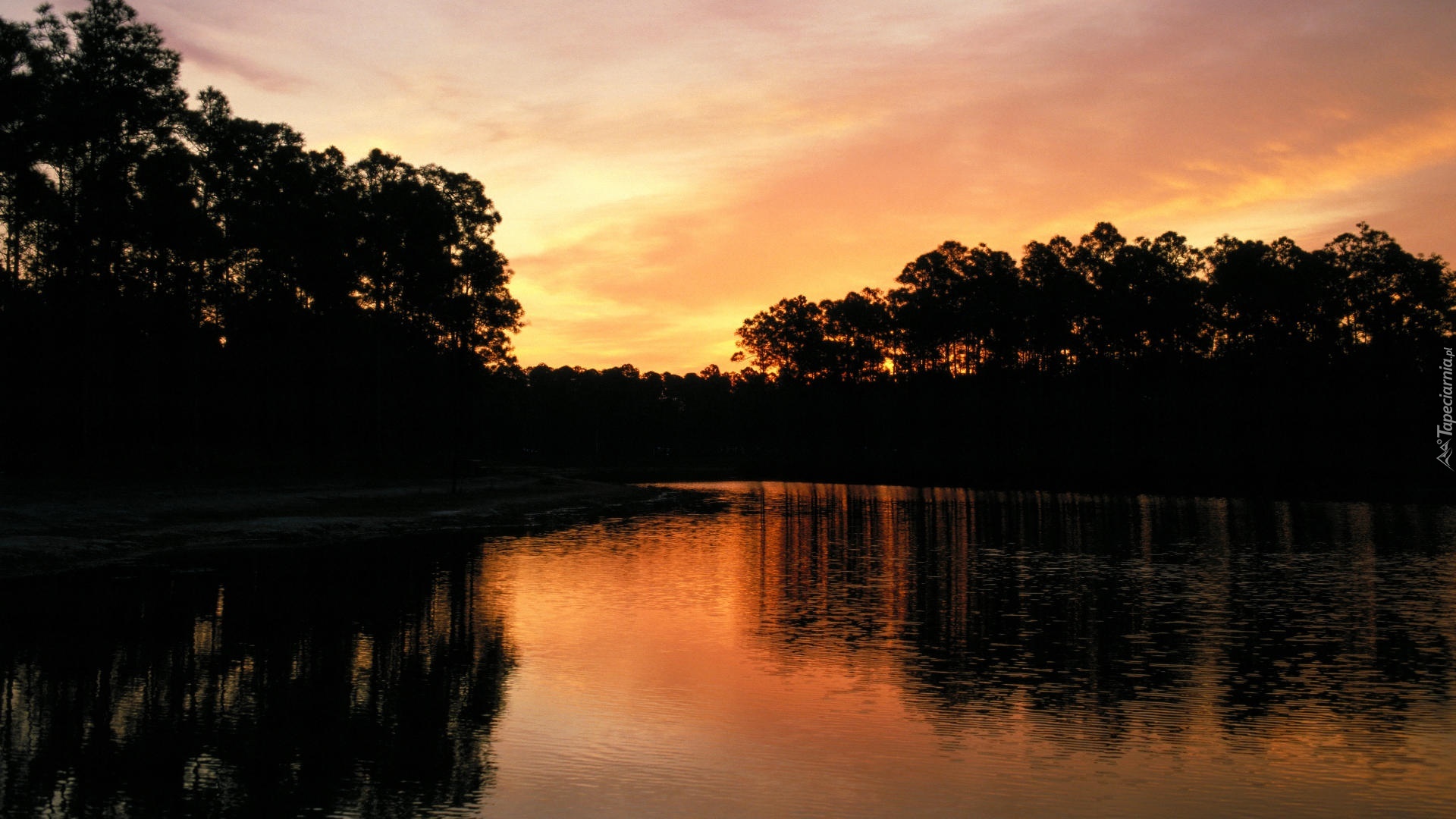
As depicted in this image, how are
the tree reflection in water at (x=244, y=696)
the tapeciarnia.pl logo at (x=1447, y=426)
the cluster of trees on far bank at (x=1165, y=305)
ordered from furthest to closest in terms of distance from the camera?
the cluster of trees on far bank at (x=1165, y=305) → the tapeciarnia.pl logo at (x=1447, y=426) → the tree reflection in water at (x=244, y=696)

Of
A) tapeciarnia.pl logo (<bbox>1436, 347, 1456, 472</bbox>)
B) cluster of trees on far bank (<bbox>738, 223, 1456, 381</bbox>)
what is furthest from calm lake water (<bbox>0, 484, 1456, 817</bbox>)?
cluster of trees on far bank (<bbox>738, 223, 1456, 381</bbox>)

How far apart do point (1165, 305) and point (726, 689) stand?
338ft

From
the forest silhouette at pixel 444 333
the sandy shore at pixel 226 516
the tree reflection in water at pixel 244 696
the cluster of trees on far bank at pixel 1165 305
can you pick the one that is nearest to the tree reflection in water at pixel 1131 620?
the tree reflection in water at pixel 244 696

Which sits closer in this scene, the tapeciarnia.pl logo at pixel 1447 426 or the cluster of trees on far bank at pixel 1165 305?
the tapeciarnia.pl logo at pixel 1447 426

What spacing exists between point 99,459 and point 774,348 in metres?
112

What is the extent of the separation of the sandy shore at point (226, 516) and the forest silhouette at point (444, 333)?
632 cm

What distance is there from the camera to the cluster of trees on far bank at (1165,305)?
98.3 m

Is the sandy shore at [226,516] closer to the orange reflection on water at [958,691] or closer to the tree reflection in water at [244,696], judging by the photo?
the tree reflection in water at [244,696]

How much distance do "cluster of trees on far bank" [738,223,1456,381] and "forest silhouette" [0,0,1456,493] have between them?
300mm

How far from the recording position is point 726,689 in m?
15.4

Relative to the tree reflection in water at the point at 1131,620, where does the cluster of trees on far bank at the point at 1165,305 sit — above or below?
above

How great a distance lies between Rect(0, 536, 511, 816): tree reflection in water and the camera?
1013 centimetres

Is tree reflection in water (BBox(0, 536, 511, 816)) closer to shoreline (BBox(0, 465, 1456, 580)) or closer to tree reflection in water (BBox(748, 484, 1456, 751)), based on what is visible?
shoreline (BBox(0, 465, 1456, 580))

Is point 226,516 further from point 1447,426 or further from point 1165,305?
point 1165,305
